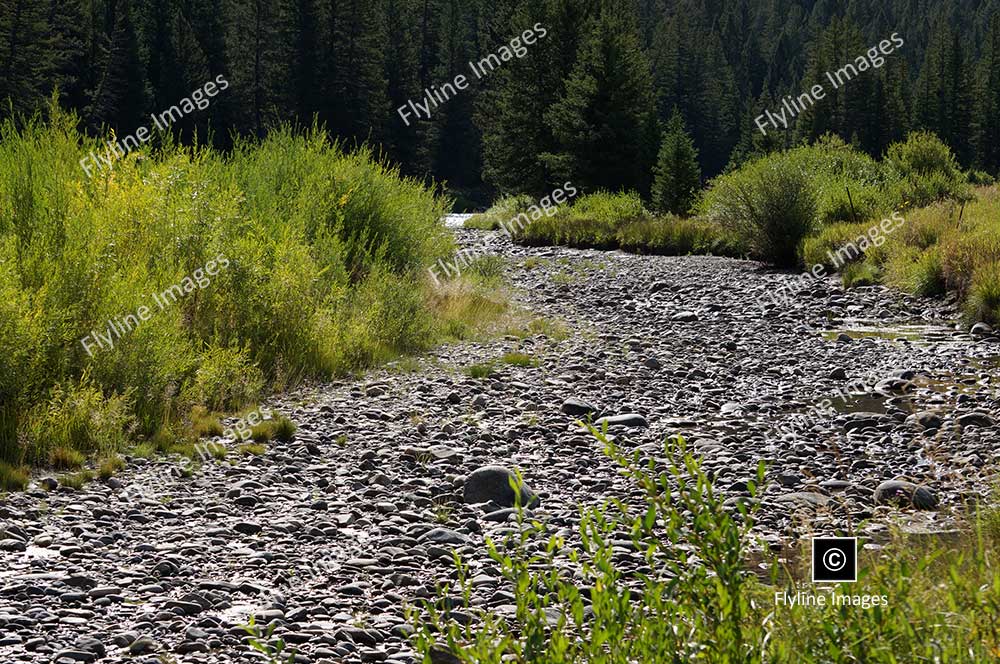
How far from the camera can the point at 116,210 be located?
9.36 meters

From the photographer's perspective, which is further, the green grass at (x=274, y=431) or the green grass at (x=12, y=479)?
the green grass at (x=274, y=431)

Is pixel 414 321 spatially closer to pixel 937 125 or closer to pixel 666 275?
pixel 666 275

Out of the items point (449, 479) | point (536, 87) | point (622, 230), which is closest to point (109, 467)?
point (449, 479)

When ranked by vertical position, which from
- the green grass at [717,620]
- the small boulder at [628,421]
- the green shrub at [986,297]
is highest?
the green grass at [717,620]

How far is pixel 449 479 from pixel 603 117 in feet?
99.9

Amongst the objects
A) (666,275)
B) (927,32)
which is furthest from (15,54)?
(927,32)

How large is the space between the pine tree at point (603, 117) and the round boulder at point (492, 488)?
30149 millimetres

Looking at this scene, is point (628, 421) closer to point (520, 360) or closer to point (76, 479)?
point (520, 360)

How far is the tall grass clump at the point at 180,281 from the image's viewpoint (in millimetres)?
7105

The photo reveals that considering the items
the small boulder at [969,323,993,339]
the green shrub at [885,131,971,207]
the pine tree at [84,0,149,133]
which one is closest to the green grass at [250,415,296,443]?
the small boulder at [969,323,993,339]

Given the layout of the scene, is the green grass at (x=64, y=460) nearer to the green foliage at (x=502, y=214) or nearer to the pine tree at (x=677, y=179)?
the pine tree at (x=677, y=179)

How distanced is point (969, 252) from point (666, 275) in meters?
6.75

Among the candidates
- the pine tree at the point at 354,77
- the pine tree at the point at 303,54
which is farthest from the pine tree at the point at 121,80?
the pine tree at the point at 354,77

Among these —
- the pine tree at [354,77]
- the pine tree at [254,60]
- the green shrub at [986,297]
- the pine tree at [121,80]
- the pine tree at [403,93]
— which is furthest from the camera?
the pine tree at [403,93]
